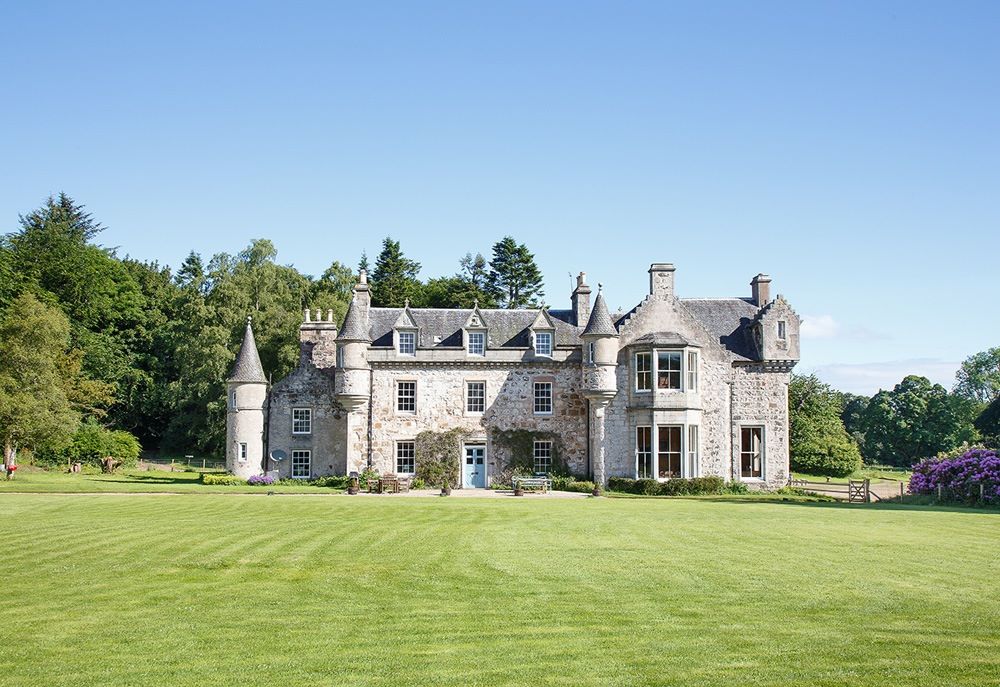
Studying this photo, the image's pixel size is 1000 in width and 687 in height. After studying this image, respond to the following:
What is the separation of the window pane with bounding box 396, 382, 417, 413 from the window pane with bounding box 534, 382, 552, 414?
566 cm

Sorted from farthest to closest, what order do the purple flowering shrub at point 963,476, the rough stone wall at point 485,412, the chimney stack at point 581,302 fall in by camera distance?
the chimney stack at point 581,302, the rough stone wall at point 485,412, the purple flowering shrub at point 963,476

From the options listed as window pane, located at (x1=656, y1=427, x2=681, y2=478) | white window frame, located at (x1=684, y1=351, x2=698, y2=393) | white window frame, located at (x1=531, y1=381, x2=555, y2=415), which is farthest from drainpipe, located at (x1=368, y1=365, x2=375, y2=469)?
white window frame, located at (x1=684, y1=351, x2=698, y2=393)

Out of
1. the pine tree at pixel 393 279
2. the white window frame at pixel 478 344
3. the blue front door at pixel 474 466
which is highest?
the pine tree at pixel 393 279

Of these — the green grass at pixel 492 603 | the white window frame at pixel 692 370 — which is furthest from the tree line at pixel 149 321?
the green grass at pixel 492 603

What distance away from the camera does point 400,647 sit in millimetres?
10359

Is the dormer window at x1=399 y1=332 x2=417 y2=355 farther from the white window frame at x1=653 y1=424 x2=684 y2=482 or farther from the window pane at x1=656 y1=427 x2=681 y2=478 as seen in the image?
the window pane at x1=656 y1=427 x2=681 y2=478

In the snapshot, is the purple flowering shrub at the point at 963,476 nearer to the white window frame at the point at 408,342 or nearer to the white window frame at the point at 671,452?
the white window frame at the point at 671,452

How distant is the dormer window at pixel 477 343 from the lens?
Result: 1657 inches

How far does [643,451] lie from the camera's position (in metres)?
40.2

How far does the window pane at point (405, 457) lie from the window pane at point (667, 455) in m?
11.2

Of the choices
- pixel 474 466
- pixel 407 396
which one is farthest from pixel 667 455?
pixel 407 396

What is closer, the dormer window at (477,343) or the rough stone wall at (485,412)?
the rough stone wall at (485,412)

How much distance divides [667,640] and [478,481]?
103ft

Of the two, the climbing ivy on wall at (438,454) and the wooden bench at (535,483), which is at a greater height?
the climbing ivy on wall at (438,454)
